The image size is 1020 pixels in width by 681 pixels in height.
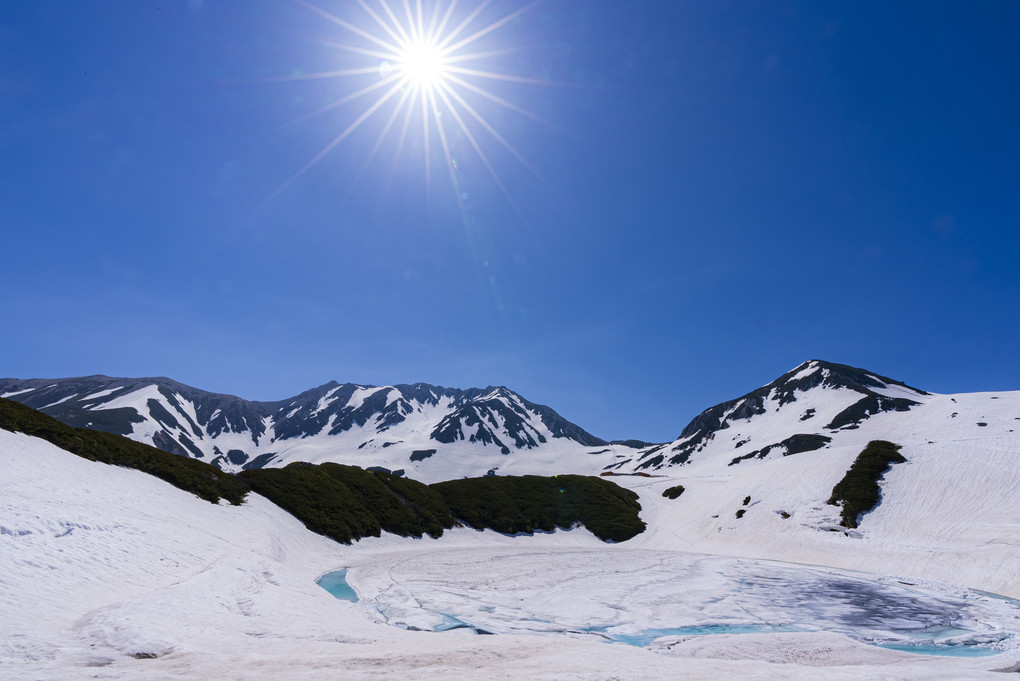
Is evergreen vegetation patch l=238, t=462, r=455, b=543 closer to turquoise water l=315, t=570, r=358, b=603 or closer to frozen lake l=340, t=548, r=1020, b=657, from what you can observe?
frozen lake l=340, t=548, r=1020, b=657

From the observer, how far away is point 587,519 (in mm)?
49406

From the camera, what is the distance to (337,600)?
16.5 m

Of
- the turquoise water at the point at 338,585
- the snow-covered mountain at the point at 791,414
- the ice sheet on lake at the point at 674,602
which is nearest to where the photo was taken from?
the ice sheet on lake at the point at 674,602

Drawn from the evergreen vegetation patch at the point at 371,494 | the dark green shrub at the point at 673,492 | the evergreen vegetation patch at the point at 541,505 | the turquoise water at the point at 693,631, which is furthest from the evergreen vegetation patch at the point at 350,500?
the dark green shrub at the point at 673,492

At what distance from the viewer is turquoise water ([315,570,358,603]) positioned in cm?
Result: 1803

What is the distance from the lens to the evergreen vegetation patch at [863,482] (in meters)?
34.0

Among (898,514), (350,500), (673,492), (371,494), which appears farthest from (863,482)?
(350,500)

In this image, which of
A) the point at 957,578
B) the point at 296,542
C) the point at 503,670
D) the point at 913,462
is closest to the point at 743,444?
the point at 913,462

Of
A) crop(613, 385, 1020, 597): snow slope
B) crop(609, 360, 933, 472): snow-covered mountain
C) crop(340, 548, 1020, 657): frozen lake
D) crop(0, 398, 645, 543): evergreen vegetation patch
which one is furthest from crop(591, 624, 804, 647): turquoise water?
crop(609, 360, 933, 472): snow-covered mountain

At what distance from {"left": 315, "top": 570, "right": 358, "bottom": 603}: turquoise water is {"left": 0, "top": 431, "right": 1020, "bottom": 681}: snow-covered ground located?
2.31 ft

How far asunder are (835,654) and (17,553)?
20948 millimetres

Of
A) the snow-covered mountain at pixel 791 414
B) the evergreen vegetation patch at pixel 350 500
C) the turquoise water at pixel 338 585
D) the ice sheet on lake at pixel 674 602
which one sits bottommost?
the turquoise water at pixel 338 585

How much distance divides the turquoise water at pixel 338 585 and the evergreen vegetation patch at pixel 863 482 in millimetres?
36729

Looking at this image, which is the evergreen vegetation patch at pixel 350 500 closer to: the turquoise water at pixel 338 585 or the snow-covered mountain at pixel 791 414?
the turquoise water at pixel 338 585
